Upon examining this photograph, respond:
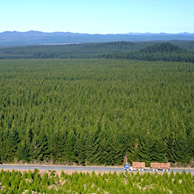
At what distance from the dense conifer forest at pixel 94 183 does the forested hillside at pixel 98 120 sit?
25.3ft

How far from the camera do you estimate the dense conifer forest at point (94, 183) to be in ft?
165

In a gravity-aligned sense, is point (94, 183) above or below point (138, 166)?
above

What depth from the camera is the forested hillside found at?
210 feet

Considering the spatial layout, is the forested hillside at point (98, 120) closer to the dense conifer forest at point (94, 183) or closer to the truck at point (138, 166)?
the truck at point (138, 166)

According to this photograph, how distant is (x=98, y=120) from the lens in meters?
78.0

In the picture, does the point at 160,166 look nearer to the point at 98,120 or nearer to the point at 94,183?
the point at 94,183

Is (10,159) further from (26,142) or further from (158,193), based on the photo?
(158,193)

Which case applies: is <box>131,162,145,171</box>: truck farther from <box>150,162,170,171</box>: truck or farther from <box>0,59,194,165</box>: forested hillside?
<box>0,59,194,165</box>: forested hillside

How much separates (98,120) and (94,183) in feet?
87.7

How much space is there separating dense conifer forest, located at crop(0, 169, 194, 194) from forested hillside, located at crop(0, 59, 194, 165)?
770 cm

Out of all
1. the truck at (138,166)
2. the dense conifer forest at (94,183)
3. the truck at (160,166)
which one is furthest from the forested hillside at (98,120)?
the dense conifer forest at (94,183)

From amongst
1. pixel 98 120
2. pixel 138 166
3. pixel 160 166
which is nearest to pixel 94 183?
pixel 138 166

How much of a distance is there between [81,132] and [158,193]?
23677mm

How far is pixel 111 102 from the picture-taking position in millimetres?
99812
